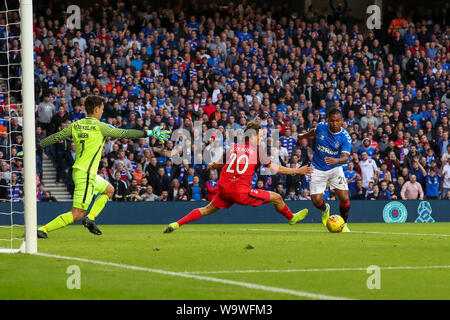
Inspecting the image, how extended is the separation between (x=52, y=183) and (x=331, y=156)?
9.47 metres

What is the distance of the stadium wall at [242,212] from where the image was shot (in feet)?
66.2

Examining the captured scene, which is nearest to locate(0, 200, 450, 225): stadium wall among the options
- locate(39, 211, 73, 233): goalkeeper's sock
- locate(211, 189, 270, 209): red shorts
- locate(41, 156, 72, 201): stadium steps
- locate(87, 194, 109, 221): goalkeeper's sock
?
locate(41, 156, 72, 201): stadium steps

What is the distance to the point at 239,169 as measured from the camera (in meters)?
14.3

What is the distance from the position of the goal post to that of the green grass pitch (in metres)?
0.45

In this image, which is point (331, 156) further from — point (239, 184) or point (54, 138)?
point (54, 138)

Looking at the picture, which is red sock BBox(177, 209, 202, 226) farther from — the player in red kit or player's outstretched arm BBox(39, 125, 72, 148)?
player's outstretched arm BBox(39, 125, 72, 148)

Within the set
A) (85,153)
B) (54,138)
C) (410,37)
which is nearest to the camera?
(54,138)

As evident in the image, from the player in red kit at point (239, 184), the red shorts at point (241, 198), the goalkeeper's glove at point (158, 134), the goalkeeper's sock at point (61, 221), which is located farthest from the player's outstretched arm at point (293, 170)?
the goalkeeper's sock at point (61, 221)

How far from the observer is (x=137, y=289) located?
645cm

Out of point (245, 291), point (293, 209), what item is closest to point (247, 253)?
point (245, 291)

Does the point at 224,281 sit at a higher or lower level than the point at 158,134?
lower

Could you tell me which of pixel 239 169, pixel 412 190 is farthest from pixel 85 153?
pixel 412 190

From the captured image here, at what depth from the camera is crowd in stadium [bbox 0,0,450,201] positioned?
21.7 metres
